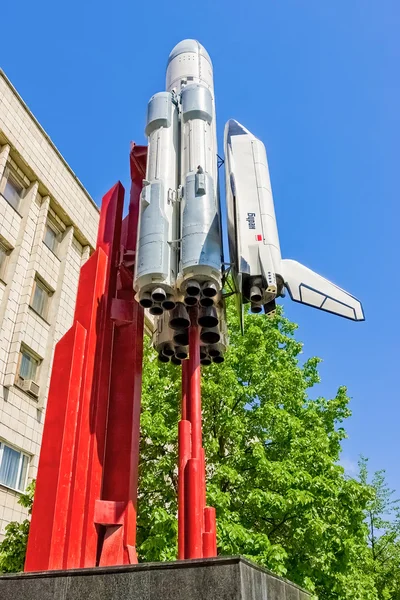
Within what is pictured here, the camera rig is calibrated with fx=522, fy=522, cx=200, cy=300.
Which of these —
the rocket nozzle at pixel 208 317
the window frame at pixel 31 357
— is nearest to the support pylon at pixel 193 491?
the rocket nozzle at pixel 208 317

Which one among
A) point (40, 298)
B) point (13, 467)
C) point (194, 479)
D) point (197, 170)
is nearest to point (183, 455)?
point (194, 479)

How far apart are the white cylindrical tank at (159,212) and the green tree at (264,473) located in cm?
607

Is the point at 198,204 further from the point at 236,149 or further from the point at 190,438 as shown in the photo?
the point at 190,438

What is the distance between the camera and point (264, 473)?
42.5ft

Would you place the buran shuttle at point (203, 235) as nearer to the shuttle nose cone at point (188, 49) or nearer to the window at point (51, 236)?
the shuttle nose cone at point (188, 49)

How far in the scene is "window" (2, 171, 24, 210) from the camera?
20.3 metres

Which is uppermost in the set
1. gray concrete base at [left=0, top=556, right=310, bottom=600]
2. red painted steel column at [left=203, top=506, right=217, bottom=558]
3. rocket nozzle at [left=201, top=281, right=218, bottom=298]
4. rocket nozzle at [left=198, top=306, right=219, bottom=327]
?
rocket nozzle at [left=201, top=281, right=218, bottom=298]

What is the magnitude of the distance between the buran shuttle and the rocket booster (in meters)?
0.02

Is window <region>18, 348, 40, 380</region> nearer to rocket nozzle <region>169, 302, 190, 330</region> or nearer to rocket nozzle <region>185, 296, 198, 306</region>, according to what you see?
rocket nozzle <region>169, 302, 190, 330</region>

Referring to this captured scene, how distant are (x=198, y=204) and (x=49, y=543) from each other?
555 centimetres

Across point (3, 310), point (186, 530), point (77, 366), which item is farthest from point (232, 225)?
point (3, 310)

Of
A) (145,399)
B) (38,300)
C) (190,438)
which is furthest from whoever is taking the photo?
(38,300)

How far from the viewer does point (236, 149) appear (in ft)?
34.0

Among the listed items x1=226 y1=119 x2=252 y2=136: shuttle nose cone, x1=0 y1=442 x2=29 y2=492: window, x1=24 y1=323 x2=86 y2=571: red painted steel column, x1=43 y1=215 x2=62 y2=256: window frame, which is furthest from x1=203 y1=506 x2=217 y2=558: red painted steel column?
x1=43 y1=215 x2=62 y2=256: window frame
